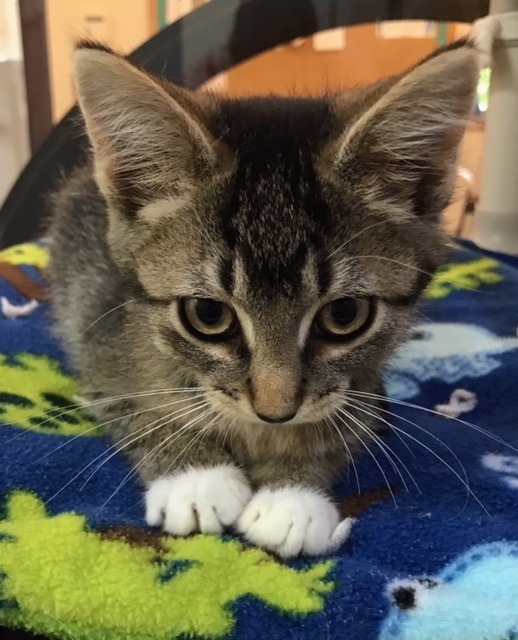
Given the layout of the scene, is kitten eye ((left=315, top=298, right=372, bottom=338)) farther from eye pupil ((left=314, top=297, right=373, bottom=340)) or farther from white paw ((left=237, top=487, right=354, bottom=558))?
white paw ((left=237, top=487, right=354, bottom=558))

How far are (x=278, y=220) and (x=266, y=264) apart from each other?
0.19 ft

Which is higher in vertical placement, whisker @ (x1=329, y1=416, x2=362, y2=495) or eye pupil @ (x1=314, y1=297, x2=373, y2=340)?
eye pupil @ (x1=314, y1=297, x2=373, y2=340)

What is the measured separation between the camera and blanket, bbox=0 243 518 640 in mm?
667

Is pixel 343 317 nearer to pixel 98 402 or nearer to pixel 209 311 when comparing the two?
pixel 209 311

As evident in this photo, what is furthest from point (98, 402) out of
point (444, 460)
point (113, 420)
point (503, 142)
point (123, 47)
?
point (123, 47)

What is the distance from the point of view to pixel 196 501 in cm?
83

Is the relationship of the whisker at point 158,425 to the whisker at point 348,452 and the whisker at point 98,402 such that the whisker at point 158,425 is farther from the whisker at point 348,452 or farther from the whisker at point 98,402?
the whisker at point 348,452

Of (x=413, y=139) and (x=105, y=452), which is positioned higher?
(x=413, y=139)

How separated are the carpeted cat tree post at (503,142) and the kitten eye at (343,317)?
3.83 ft

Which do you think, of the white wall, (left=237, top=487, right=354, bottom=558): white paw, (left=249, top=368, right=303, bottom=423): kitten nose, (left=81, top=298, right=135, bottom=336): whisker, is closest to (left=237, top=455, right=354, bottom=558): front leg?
(left=237, top=487, right=354, bottom=558): white paw

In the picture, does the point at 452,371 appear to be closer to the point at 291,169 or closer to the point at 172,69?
the point at 291,169

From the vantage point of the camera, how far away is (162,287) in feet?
2.91

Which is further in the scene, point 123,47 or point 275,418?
point 123,47

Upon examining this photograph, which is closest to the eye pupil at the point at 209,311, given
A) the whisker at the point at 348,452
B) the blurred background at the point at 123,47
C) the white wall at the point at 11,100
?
the whisker at the point at 348,452
